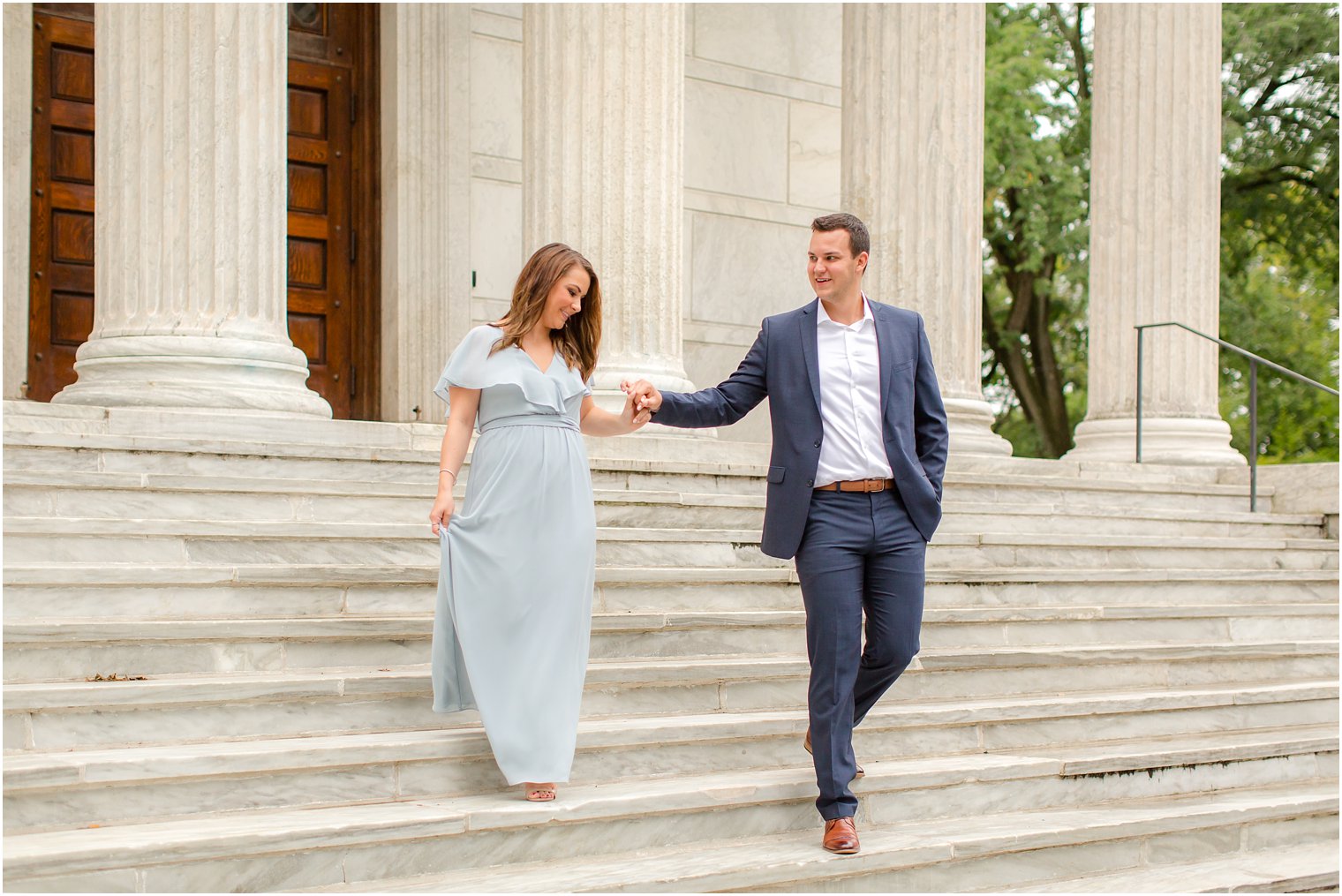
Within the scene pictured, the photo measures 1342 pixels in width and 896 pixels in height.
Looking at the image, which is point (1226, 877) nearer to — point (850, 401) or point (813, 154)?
point (850, 401)

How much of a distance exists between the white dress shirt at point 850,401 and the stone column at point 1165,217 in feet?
27.0

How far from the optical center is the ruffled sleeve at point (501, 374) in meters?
5.58

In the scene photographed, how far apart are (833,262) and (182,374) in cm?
439

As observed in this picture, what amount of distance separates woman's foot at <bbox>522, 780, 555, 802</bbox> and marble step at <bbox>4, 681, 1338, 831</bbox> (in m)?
0.30

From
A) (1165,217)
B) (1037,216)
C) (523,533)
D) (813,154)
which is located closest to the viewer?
(523,533)

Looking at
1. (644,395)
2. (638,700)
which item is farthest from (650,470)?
(644,395)

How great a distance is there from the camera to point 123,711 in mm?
5422

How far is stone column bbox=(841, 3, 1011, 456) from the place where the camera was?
1185 cm

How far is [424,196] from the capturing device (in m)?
12.8

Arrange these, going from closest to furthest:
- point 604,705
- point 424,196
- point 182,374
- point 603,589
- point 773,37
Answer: point 604,705 < point 603,589 < point 182,374 < point 424,196 < point 773,37

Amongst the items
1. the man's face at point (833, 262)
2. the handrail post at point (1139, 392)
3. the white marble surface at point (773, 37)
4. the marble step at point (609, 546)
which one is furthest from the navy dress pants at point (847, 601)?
the white marble surface at point (773, 37)

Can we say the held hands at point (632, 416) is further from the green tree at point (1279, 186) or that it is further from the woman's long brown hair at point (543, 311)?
the green tree at point (1279, 186)

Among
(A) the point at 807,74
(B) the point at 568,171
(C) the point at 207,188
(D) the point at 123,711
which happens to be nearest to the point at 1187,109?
(A) the point at 807,74

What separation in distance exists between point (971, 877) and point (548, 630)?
190cm
